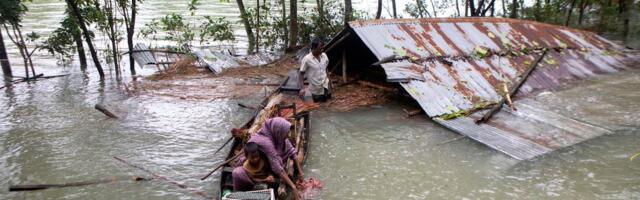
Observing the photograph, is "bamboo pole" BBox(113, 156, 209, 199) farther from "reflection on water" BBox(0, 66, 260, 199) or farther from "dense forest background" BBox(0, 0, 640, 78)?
"dense forest background" BBox(0, 0, 640, 78)

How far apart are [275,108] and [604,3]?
48.5 ft

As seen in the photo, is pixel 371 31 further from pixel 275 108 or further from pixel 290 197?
pixel 290 197

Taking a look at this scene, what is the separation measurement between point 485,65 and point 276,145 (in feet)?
18.7

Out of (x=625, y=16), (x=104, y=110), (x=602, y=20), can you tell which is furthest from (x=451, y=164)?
(x=602, y=20)

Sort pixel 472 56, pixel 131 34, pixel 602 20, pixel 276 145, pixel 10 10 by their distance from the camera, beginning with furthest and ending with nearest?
pixel 602 20 → pixel 131 34 → pixel 10 10 → pixel 472 56 → pixel 276 145

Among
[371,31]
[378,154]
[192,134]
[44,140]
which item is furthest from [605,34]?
[44,140]

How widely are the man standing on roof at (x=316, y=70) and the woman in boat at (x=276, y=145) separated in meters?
3.09

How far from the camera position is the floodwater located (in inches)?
228

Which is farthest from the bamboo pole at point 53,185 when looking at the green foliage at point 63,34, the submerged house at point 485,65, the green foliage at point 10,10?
the green foliage at point 63,34

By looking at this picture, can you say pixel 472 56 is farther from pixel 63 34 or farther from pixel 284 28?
pixel 63 34

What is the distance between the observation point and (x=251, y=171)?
4984 mm

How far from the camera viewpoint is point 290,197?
519 centimetres

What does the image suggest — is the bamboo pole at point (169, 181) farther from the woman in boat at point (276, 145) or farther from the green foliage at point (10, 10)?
the green foliage at point (10, 10)

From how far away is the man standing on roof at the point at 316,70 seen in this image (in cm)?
843
